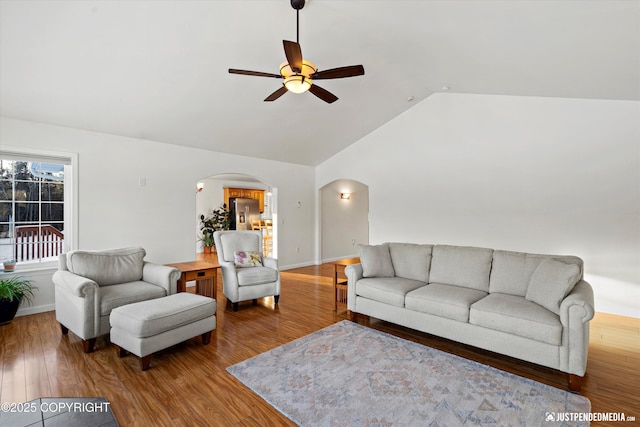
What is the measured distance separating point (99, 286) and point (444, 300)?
3692mm

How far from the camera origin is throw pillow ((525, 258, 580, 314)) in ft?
8.52

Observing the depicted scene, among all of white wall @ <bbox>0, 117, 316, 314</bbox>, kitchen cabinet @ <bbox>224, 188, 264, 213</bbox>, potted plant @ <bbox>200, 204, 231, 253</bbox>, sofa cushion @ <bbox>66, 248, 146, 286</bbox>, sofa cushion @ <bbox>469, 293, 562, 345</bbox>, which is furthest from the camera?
kitchen cabinet @ <bbox>224, 188, 264, 213</bbox>

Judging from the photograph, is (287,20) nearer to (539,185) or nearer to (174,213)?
(174,213)

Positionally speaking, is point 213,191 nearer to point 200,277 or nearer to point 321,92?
point 200,277

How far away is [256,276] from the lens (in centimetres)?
430

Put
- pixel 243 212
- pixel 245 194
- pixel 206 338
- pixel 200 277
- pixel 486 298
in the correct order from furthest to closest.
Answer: pixel 245 194, pixel 243 212, pixel 200 277, pixel 206 338, pixel 486 298

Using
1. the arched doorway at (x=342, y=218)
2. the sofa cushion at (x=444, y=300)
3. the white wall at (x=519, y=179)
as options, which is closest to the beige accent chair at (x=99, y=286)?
the sofa cushion at (x=444, y=300)

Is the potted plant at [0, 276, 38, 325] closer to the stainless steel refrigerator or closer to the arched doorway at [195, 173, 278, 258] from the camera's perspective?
the arched doorway at [195, 173, 278, 258]

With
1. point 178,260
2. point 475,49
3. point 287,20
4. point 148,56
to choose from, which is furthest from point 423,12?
point 178,260

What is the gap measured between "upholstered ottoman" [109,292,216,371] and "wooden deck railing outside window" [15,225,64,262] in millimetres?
2390

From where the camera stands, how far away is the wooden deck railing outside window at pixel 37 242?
13.5 ft

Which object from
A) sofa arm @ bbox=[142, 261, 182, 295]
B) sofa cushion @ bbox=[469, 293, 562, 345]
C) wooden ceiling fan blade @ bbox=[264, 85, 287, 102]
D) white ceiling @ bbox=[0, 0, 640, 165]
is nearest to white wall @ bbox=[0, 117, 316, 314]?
Answer: white ceiling @ bbox=[0, 0, 640, 165]

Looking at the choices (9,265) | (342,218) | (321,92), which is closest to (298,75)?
(321,92)

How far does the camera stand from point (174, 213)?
17.2 feet
